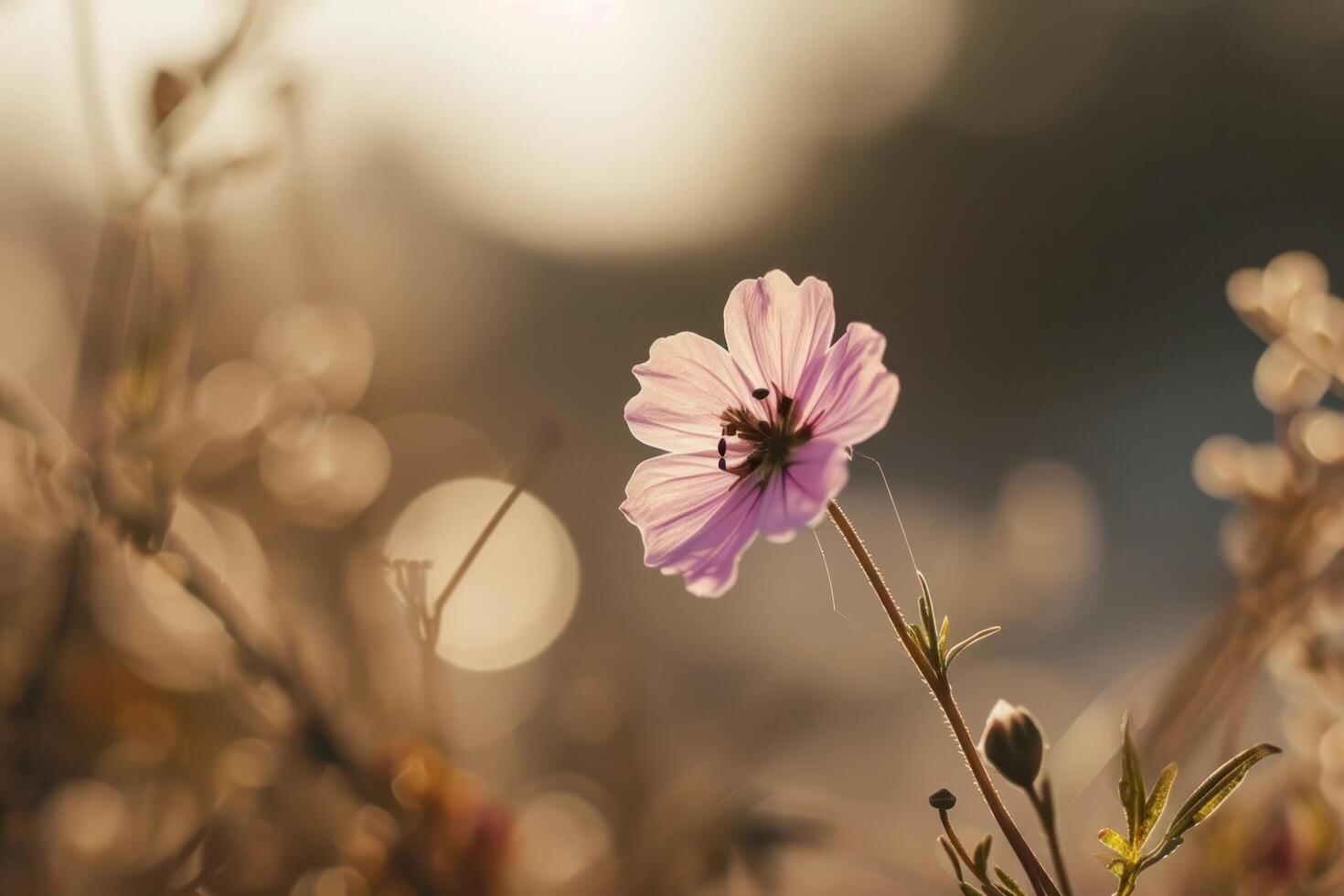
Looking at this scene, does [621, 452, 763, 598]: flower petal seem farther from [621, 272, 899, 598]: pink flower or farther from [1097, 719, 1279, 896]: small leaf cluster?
[1097, 719, 1279, 896]: small leaf cluster

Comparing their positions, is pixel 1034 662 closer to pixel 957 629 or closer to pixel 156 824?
pixel 957 629

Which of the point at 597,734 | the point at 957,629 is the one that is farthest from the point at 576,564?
the point at 597,734

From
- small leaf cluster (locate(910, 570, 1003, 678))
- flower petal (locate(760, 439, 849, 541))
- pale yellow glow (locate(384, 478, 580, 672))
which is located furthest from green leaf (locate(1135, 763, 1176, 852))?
pale yellow glow (locate(384, 478, 580, 672))

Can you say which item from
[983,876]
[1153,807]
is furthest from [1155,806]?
[983,876]

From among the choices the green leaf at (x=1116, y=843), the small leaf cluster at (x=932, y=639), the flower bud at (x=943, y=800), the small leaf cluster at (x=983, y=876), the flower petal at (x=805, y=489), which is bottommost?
A: the green leaf at (x=1116, y=843)

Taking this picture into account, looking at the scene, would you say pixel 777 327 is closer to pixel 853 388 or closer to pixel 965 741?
pixel 853 388

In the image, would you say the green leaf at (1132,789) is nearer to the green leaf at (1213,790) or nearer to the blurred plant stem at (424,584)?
the green leaf at (1213,790)

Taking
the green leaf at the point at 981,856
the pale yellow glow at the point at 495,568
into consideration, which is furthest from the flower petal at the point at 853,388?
the pale yellow glow at the point at 495,568
